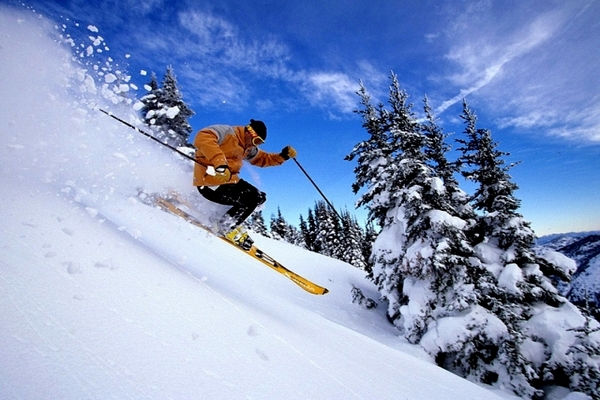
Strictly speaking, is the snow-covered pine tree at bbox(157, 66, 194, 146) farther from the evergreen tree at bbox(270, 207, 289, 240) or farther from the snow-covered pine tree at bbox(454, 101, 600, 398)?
the evergreen tree at bbox(270, 207, 289, 240)

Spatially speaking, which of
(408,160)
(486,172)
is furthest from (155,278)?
(486,172)

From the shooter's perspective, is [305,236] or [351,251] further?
[305,236]

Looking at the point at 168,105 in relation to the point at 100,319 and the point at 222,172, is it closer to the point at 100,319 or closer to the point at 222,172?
the point at 222,172

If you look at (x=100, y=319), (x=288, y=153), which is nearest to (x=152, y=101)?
(x=288, y=153)

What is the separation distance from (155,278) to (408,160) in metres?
12.8

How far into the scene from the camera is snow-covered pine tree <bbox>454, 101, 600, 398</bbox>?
10219 mm

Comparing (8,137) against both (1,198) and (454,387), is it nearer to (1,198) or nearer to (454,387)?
(1,198)

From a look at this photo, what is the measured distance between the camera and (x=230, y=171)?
611 cm

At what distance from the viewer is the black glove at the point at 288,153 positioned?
24.5 ft

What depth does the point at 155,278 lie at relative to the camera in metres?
3.13

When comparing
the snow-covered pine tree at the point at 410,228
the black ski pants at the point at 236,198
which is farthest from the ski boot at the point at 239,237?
the snow-covered pine tree at the point at 410,228

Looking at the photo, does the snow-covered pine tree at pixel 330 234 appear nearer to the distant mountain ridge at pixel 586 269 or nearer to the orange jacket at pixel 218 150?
the distant mountain ridge at pixel 586 269

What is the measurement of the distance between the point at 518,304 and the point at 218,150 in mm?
13310

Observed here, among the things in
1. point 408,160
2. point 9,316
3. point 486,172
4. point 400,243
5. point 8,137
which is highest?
point 486,172
